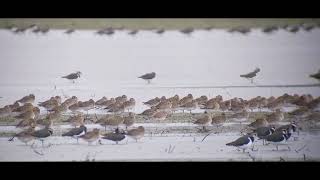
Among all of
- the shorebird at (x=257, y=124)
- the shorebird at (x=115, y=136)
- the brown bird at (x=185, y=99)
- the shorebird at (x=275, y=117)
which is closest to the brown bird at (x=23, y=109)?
the shorebird at (x=115, y=136)

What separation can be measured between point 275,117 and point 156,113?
2.24 ft

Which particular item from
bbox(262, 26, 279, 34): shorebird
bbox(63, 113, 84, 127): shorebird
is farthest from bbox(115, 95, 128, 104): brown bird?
bbox(262, 26, 279, 34): shorebird

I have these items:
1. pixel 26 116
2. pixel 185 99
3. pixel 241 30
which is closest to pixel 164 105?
pixel 185 99

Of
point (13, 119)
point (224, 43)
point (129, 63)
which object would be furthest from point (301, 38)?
point (13, 119)

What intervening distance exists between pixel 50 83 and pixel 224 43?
109cm

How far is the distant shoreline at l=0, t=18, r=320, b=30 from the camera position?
2.48 meters

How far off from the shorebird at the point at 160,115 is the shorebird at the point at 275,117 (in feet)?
1.93

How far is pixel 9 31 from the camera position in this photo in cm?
248

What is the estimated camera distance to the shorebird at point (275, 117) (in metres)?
2.29

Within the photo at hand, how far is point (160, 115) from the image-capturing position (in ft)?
7.58

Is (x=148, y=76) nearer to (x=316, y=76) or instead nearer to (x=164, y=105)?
(x=164, y=105)

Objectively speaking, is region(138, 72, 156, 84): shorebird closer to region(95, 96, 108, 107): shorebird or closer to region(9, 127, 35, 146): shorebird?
region(95, 96, 108, 107): shorebird

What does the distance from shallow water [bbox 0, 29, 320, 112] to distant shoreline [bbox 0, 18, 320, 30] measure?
0.04m

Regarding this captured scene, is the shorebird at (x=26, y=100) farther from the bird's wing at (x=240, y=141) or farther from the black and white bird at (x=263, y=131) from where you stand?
the black and white bird at (x=263, y=131)
